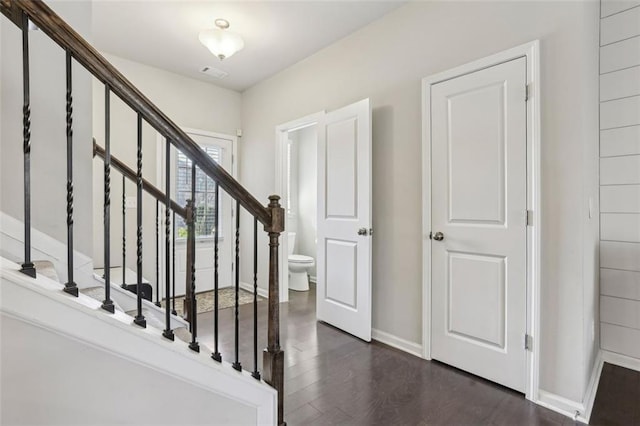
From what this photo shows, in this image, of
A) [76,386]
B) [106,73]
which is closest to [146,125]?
[106,73]

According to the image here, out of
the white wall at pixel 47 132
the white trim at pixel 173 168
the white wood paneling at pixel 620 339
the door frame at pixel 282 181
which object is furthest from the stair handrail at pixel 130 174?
the white wood paneling at pixel 620 339

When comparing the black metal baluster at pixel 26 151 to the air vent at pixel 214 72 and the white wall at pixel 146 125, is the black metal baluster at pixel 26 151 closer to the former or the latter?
the white wall at pixel 146 125

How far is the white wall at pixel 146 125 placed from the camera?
343cm

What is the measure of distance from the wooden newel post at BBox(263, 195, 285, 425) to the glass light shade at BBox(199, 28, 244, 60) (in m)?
1.87

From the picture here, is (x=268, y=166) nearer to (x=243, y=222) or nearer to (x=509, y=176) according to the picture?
(x=243, y=222)

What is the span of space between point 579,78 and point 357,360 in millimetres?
2234

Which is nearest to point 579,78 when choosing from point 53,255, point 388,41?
point 388,41

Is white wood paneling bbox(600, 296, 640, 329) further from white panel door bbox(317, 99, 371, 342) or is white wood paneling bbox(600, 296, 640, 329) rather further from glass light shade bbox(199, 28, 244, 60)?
glass light shade bbox(199, 28, 244, 60)

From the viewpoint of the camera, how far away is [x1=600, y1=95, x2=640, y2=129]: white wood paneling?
7.30 feet

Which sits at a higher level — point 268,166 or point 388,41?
point 388,41

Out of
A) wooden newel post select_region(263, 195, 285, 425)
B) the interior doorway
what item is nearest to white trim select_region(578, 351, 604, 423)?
the interior doorway

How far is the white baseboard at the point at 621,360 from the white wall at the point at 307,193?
337 cm

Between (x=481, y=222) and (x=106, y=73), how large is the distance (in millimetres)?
2124

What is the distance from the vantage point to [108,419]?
1.10 m
